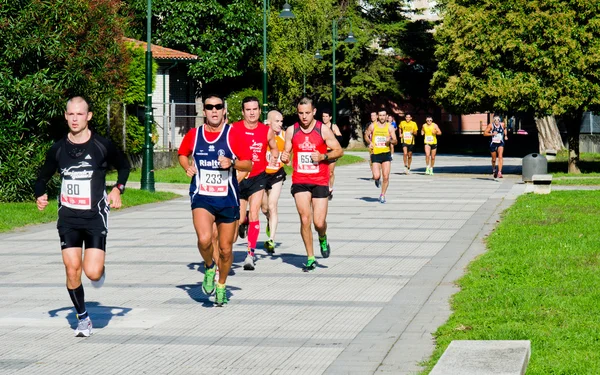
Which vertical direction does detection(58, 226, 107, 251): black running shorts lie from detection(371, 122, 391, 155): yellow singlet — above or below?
below

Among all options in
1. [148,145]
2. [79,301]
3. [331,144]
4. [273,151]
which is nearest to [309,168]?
[331,144]

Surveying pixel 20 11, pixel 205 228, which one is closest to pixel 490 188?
pixel 20 11

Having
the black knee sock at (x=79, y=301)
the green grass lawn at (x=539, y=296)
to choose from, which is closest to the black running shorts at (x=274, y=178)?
the green grass lawn at (x=539, y=296)

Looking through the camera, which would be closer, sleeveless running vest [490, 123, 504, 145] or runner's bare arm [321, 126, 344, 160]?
runner's bare arm [321, 126, 344, 160]

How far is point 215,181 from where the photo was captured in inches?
364

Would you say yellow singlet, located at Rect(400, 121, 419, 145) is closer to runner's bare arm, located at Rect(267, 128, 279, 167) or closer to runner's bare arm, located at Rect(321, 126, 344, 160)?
runner's bare arm, located at Rect(321, 126, 344, 160)

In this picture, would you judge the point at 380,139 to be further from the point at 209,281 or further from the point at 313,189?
the point at 209,281

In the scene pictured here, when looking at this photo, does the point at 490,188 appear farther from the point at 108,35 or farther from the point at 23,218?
the point at 23,218

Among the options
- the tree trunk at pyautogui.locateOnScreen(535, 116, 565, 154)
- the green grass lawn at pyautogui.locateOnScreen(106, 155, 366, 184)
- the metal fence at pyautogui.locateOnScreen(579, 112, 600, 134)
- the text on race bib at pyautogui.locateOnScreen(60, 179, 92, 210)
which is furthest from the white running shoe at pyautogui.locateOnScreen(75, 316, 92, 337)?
the tree trunk at pyautogui.locateOnScreen(535, 116, 565, 154)

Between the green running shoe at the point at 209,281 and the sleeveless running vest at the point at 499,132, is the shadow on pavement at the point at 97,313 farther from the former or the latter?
the sleeveless running vest at the point at 499,132

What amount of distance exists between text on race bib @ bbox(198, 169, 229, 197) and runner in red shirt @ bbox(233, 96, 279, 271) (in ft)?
5.62

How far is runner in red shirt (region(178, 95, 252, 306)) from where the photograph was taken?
30.3 ft

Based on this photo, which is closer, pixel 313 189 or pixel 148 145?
pixel 313 189

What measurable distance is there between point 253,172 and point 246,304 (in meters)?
3.05
